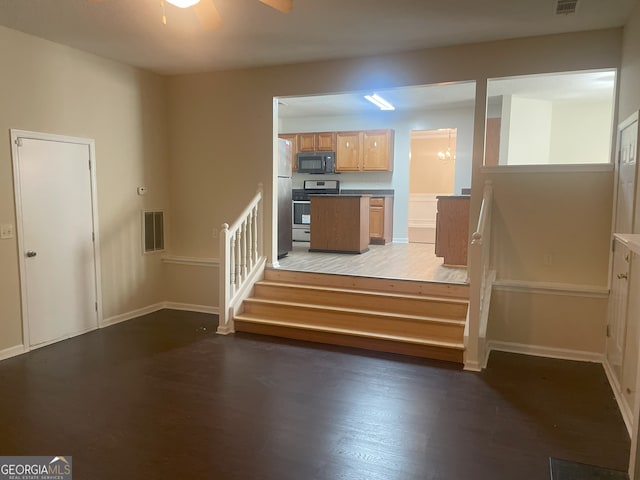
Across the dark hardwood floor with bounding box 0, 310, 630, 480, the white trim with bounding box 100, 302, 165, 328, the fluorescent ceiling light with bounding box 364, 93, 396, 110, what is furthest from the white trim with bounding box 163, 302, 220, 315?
the fluorescent ceiling light with bounding box 364, 93, 396, 110

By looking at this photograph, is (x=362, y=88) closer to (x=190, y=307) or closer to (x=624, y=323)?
(x=624, y=323)

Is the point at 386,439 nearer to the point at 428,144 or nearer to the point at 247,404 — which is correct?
the point at 247,404

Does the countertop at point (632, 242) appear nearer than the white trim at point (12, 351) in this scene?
Yes

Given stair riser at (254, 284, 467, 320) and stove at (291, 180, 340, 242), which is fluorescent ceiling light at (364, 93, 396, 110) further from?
stair riser at (254, 284, 467, 320)

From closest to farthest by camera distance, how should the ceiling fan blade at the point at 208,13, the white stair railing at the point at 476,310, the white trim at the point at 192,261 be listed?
the ceiling fan blade at the point at 208,13, the white stair railing at the point at 476,310, the white trim at the point at 192,261

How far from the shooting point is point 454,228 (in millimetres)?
5719

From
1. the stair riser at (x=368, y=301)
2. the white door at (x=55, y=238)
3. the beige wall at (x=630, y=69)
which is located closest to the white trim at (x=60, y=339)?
the white door at (x=55, y=238)

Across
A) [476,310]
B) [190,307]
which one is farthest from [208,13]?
[190,307]

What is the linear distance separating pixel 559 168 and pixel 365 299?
7.37 ft

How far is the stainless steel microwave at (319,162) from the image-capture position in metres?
8.62

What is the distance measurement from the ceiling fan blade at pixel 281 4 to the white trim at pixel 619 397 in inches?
140

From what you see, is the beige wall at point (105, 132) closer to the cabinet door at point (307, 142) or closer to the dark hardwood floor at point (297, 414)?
the dark hardwood floor at point (297, 414)

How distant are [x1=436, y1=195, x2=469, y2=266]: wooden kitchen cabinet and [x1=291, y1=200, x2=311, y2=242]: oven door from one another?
312 centimetres

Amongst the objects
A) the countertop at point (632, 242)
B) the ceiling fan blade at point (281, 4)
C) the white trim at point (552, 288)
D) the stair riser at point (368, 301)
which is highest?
the ceiling fan blade at point (281, 4)
